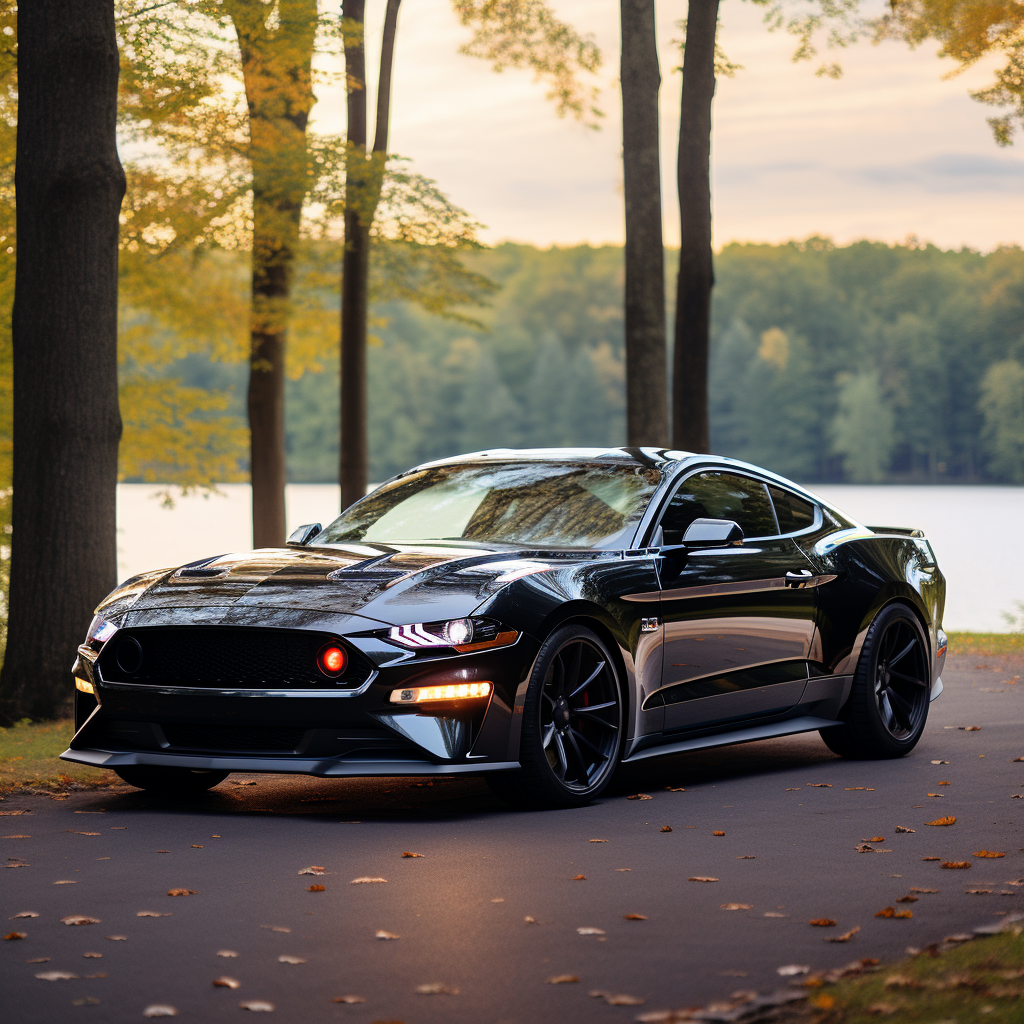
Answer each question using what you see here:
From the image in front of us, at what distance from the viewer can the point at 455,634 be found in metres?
6.81

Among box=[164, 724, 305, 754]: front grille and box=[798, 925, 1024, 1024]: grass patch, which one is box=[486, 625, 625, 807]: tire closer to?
box=[164, 724, 305, 754]: front grille

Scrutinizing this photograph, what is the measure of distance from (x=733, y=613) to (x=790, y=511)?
1.10 m

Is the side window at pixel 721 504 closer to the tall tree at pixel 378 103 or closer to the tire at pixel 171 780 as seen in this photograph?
the tire at pixel 171 780

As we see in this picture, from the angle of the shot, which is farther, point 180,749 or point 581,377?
point 581,377

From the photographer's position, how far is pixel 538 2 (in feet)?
75.0

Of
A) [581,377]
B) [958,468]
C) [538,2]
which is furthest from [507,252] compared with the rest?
[538,2]

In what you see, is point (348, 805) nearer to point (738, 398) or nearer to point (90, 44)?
point (90, 44)

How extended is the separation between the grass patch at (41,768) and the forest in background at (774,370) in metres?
88.7

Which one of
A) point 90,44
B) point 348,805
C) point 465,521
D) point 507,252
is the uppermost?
point 507,252

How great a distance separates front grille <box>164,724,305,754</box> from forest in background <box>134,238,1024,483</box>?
3609 inches


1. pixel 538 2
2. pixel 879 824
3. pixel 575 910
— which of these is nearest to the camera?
pixel 575 910

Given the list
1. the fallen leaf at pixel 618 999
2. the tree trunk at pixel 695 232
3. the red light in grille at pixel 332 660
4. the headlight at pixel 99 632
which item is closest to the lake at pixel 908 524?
the tree trunk at pixel 695 232

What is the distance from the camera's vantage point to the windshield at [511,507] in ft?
26.3

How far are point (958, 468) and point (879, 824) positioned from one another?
10919cm
